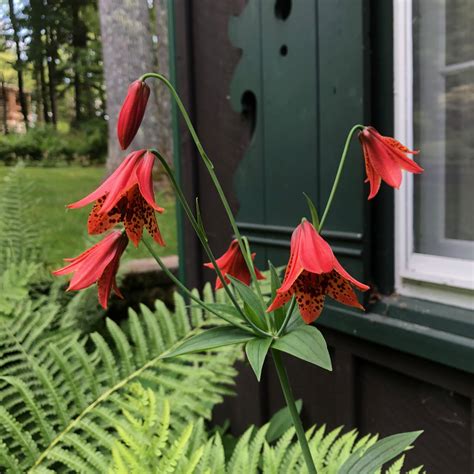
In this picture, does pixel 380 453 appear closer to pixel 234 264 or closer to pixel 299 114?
pixel 234 264

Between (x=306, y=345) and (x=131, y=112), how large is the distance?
1.14 feet

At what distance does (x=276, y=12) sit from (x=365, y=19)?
0.32 meters

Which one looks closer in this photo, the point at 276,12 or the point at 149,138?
the point at 276,12

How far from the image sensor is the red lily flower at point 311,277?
52cm

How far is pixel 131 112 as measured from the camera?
591mm

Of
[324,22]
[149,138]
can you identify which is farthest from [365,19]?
[149,138]

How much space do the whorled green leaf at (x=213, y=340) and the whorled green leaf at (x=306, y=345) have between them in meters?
0.05

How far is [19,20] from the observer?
3.01 meters

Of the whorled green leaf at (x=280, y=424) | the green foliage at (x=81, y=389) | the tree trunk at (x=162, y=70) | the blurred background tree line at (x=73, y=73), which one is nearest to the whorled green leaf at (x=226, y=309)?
the green foliage at (x=81, y=389)

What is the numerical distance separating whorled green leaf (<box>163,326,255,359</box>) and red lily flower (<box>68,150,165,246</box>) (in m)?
0.13

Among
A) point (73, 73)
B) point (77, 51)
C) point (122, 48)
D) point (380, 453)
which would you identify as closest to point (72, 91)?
point (73, 73)

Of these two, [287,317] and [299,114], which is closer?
[287,317]

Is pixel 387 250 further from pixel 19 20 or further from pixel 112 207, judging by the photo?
pixel 19 20

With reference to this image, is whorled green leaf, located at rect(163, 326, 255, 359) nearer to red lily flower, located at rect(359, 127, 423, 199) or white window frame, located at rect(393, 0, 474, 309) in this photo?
red lily flower, located at rect(359, 127, 423, 199)
